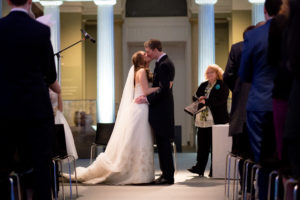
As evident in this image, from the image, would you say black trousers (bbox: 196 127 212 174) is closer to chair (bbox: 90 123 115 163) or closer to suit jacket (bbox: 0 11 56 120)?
chair (bbox: 90 123 115 163)

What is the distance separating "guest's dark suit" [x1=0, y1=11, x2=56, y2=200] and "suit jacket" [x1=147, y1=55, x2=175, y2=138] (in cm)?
311

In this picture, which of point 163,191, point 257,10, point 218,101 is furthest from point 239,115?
point 257,10

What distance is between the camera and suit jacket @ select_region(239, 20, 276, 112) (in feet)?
11.4

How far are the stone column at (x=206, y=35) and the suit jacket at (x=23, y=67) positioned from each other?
343 inches

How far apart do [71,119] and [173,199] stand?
19.8 ft

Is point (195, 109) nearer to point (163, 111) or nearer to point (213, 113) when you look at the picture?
point (213, 113)

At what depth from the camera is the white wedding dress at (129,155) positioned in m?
6.45

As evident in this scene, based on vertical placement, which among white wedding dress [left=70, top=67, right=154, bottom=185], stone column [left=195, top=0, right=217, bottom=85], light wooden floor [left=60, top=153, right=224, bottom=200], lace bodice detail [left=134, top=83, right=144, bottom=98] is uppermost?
stone column [left=195, top=0, right=217, bottom=85]

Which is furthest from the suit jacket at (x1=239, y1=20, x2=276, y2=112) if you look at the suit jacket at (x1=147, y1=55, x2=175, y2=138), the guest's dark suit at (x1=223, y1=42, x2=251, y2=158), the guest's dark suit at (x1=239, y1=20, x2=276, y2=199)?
the suit jacket at (x1=147, y1=55, x2=175, y2=138)

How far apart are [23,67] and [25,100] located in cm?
20

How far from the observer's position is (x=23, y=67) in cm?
310

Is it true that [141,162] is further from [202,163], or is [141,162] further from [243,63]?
[243,63]

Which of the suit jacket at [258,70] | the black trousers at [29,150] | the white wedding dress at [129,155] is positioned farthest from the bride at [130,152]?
the black trousers at [29,150]

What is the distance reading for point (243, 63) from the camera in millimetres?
3703
